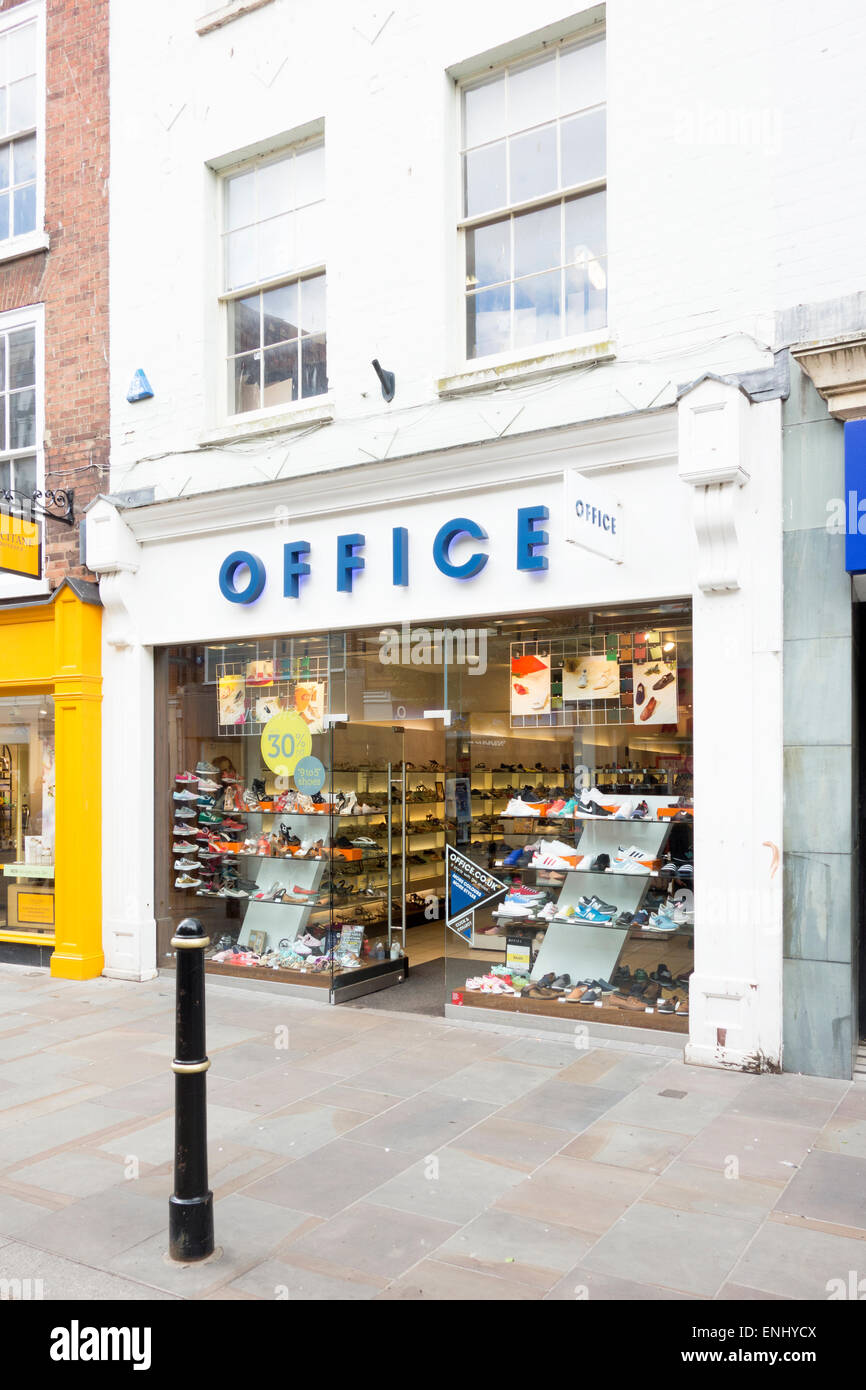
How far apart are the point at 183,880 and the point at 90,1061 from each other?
2.76 m

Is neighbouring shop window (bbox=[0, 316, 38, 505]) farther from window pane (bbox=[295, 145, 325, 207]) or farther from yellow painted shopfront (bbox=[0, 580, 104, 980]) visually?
window pane (bbox=[295, 145, 325, 207])

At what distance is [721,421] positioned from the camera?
6.18 meters

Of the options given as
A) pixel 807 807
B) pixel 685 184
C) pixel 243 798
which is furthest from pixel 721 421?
pixel 243 798

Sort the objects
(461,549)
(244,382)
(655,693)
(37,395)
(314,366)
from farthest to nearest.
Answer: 1. (37,395)
2. (244,382)
3. (314,366)
4. (461,549)
5. (655,693)

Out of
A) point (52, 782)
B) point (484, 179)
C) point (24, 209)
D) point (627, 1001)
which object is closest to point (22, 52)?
point (24, 209)

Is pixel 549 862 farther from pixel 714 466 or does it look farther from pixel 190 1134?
pixel 190 1134

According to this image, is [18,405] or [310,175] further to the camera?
[18,405]

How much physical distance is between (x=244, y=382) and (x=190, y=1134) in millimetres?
6834

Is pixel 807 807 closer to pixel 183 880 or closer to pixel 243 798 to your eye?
pixel 243 798

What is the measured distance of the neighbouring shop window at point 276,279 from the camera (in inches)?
339

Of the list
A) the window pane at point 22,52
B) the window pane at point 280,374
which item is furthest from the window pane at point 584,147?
the window pane at point 22,52

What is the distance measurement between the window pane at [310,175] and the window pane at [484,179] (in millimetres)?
1415

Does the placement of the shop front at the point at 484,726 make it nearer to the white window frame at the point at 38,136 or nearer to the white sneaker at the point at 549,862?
the white sneaker at the point at 549,862

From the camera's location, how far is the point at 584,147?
24.0 ft
